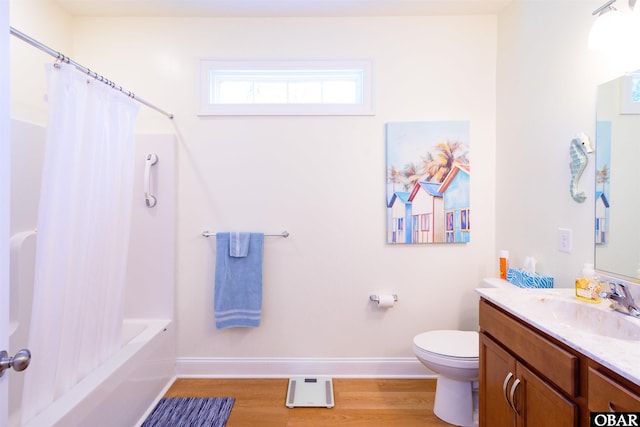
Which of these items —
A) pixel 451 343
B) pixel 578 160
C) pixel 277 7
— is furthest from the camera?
pixel 277 7

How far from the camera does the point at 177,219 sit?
7.27 ft

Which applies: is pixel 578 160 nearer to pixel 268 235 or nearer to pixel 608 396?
pixel 608 396

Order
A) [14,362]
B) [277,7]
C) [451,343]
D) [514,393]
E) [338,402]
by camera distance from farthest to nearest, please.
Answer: [277,7] < [338,402] < [451,343] < [514,393] < [14,362]

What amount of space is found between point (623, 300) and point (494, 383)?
0.60 meters

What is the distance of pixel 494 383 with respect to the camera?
53.6 inches

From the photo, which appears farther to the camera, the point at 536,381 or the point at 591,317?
the point at 591,317

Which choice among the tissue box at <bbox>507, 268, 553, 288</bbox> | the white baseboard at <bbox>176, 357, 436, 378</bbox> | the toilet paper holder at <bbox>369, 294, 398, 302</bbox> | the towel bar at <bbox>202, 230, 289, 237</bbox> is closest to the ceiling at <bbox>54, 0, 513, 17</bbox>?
the towel bar at <bbox>202, 230, 289, 237</bbox>

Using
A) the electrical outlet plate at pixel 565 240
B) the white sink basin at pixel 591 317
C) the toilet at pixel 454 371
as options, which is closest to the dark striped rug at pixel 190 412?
the toilet at pixel 454 371

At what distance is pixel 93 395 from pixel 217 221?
1.17 m

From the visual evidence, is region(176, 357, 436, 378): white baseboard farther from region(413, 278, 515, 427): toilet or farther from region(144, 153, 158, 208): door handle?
region(144, 153, 158, 208): door handle

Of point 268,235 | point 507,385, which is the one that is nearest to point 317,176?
point 268,235

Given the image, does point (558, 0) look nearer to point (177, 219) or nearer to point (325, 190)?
point (325, 190)

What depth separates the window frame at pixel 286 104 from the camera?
2188mm

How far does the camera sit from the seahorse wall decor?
4.93 ft
